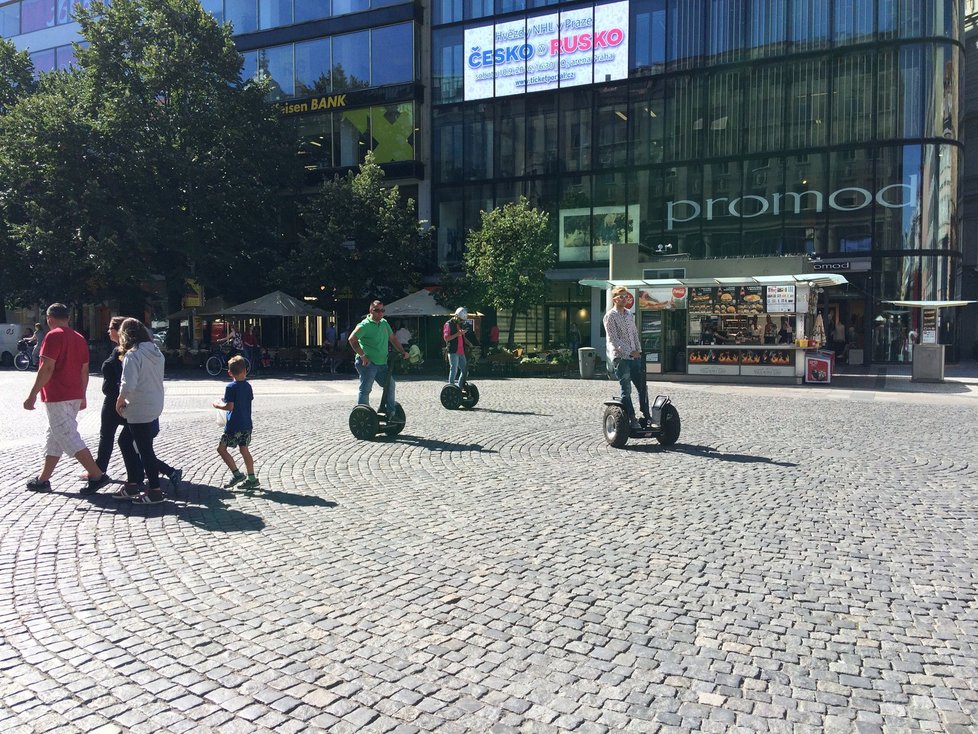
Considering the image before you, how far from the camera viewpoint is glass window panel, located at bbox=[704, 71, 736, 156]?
2812cm

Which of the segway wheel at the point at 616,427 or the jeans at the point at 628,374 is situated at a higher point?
the jeans at the point at 628,374

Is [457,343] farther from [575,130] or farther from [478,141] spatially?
[478,141]

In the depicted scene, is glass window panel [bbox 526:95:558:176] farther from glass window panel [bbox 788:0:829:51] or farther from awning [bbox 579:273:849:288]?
awning [bbox 579:273:849:288]

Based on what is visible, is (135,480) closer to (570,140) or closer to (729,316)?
(729,316)

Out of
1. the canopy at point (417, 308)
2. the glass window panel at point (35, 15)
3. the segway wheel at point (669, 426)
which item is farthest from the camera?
the glass window panel at point (35, 15)

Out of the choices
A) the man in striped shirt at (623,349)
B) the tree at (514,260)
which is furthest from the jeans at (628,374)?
the tree at (514,260)

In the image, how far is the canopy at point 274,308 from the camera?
84.0 ft

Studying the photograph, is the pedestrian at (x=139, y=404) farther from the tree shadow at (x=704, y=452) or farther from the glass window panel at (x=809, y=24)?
the glass window panel at (x=809, y=24)

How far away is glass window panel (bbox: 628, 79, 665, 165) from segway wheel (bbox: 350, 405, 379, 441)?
936 inches

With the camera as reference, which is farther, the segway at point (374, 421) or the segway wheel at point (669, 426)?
the segway at point (374, 421)

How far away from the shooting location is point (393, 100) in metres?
32.8

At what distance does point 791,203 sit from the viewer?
90.4 ft

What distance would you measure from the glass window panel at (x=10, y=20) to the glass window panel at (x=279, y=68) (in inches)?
713

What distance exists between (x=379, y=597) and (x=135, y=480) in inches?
135
